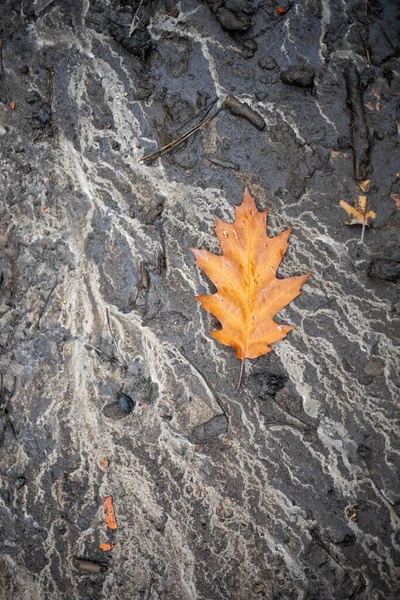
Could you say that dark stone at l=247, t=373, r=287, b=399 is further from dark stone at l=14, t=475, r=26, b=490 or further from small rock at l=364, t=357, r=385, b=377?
dark stone at l=14, t=475, r=26, b=490

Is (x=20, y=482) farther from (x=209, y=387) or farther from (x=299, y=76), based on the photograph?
(x=299, y=76)

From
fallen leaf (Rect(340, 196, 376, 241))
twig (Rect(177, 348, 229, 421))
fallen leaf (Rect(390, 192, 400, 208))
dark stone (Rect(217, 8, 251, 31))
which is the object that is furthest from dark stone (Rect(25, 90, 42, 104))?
fallen leaf (Rect(390, 192, 400, 208))

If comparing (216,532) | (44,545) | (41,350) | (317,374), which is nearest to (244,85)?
(317,374)

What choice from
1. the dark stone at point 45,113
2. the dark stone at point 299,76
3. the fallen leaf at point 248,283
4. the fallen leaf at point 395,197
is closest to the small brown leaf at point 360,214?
the fallen leaf at point 395,197

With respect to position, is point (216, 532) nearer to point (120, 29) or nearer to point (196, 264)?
point (196, 264)

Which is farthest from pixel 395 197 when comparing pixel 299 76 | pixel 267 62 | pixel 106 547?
pixel 106 547

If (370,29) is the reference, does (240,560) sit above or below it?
below
